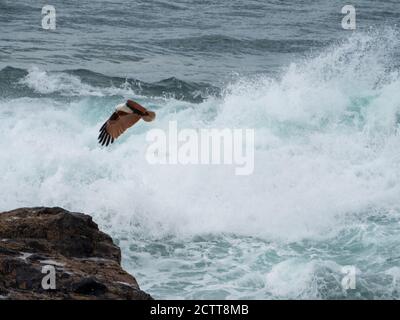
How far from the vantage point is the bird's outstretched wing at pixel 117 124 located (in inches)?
261

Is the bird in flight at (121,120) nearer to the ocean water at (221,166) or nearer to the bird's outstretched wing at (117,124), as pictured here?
the bird's outstretched wing at (117,124)

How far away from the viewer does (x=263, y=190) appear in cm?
1212

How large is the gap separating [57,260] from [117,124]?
126 cm

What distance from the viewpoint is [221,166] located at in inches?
497

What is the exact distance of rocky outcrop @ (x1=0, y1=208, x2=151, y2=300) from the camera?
559cm

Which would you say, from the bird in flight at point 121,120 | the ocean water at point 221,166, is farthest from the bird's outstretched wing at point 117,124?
the ocean water at point 221,166

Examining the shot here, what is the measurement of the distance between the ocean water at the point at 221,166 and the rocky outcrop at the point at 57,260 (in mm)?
2567

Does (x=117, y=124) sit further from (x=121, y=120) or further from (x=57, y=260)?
(x=57, y=260)

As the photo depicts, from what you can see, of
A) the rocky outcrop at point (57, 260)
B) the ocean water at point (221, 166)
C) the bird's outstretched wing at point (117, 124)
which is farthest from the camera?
the ocean water at point (221, 166)

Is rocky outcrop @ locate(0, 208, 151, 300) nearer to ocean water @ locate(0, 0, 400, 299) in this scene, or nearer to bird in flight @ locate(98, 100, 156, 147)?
bird in flight @ locate(98, 100, 156, 147)

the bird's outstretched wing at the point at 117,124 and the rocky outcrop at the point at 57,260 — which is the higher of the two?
the bird's outstretched wing at the point at 117,124

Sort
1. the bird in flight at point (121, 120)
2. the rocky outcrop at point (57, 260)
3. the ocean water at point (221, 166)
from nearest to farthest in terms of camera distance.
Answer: the rocky outcrop at point (57, 260) → the bird in flight at point (121, 120) → the ocean water at point (221, 166)

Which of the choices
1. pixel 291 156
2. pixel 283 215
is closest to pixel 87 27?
pixel 291 156

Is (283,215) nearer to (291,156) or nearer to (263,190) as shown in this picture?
(263,190)
